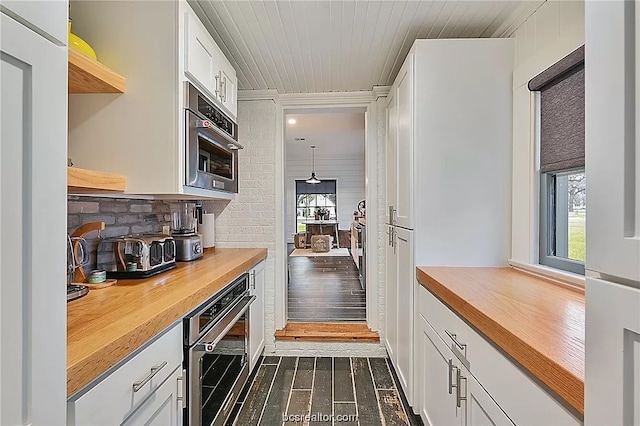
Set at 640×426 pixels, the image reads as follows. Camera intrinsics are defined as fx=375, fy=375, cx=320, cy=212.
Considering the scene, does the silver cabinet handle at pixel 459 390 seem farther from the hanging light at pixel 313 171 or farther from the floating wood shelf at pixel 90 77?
the hanging light at pixel 313 171

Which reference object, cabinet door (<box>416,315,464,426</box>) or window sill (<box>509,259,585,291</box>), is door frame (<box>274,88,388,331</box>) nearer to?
cabinet door (<box>416,315,464,426</box>)

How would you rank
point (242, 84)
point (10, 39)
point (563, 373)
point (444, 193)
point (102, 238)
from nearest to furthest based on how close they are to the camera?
1. point (10, 39)
2. point (563, 373)
3. point (102, 238)
4. point (444, 193)
5. point (242, 84)

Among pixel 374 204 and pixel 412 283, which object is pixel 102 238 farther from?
pixel 374 204

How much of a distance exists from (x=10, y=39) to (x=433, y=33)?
215 centimetres

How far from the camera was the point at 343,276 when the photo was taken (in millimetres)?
6250

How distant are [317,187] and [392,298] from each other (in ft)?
25.3

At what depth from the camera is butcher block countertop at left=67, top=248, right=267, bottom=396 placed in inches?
34.0

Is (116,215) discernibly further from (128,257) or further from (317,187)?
(317,187)

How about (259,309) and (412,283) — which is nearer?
(412,283)

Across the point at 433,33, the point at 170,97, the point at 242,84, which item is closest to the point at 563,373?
the point at 170,97

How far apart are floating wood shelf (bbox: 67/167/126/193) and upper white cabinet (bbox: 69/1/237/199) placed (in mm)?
115

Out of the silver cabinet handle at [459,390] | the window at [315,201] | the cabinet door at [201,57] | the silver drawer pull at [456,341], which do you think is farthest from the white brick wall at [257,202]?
the window at [315,201]

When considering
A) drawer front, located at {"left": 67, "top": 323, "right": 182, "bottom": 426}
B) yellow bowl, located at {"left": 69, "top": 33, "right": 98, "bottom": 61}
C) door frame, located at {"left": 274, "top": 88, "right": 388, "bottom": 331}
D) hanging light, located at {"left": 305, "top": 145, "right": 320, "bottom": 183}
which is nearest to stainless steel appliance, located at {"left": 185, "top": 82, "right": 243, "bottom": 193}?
yellow bowl, located at {"left": 69, "top": 33, "right": 98, "bottom": 61}

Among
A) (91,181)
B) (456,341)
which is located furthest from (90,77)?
(456,341)
